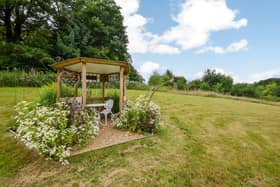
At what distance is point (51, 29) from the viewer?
1670 centimetres

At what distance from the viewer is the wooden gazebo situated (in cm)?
451

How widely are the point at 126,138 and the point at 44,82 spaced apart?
8989 mm

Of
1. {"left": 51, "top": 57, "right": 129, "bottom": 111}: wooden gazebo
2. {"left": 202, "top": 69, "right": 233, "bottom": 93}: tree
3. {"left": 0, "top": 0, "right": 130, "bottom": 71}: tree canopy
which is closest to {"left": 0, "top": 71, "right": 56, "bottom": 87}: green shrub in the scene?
{"left": 0, "top": 0, "right": 130, "bottom": 71}: tree canopy

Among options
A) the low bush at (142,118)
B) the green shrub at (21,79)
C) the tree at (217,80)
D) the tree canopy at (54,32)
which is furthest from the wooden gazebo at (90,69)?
the tree at (217,80)

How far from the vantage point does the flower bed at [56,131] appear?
304 cm

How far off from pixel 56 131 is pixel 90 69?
3095 millimetres

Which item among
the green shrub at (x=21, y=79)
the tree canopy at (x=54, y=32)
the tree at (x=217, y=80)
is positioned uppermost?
the tree canopy at (x=54, y=32)

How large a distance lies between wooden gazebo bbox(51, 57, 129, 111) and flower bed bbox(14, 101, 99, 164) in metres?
0.75

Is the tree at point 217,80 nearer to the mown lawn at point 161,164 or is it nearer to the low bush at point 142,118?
the mown lawn at point 161,164

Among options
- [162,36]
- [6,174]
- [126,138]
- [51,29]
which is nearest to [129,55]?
[162,36]

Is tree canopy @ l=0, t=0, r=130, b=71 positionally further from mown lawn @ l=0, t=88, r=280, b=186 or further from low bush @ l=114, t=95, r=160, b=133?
low bush @ l=114, t=95, r=160, b=133

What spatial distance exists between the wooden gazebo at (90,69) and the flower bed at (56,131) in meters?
0.75

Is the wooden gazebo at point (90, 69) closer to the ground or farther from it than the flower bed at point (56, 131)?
farther from it

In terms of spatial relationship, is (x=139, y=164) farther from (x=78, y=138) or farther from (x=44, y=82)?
(x=44, y=82)
